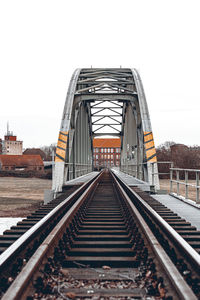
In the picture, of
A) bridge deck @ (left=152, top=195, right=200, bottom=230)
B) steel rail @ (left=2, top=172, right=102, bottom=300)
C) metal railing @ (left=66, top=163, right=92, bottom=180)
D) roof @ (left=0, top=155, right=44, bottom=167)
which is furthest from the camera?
roof @ (left=0, top=155, right=44, bottom=167)

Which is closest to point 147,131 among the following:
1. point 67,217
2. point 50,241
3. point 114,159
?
point 67,217

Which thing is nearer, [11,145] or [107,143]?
[107,143]

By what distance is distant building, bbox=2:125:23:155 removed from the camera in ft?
451

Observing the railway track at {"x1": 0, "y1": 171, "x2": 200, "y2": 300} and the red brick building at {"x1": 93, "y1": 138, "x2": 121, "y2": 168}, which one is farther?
the red brick building at {"x1": 93, "y1": 138, "x2": 121, "y2": 168}

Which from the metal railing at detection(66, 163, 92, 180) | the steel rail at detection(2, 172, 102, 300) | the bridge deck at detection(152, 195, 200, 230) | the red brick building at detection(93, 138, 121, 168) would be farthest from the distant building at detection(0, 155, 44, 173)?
the steel rail at detection(2, 172, 102, 300)

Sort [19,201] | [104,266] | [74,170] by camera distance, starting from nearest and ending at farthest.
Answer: [104,266]
[74,170]
[19,201]

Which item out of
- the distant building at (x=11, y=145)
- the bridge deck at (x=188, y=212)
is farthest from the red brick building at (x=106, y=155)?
the bridge deck at (x=188, y=212)

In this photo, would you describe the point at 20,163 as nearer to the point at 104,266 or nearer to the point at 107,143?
the point at 107,143

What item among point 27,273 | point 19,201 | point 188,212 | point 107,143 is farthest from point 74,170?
point 107,143

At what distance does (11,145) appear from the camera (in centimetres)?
14012

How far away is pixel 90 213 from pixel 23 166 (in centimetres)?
7985

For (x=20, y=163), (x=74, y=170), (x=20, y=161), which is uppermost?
(x=20, y=161)

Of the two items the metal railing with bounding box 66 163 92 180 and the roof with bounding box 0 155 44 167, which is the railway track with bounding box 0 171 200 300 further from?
the roof with bounding box 0 155 44 167

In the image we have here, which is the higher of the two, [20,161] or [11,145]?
[11,145]
